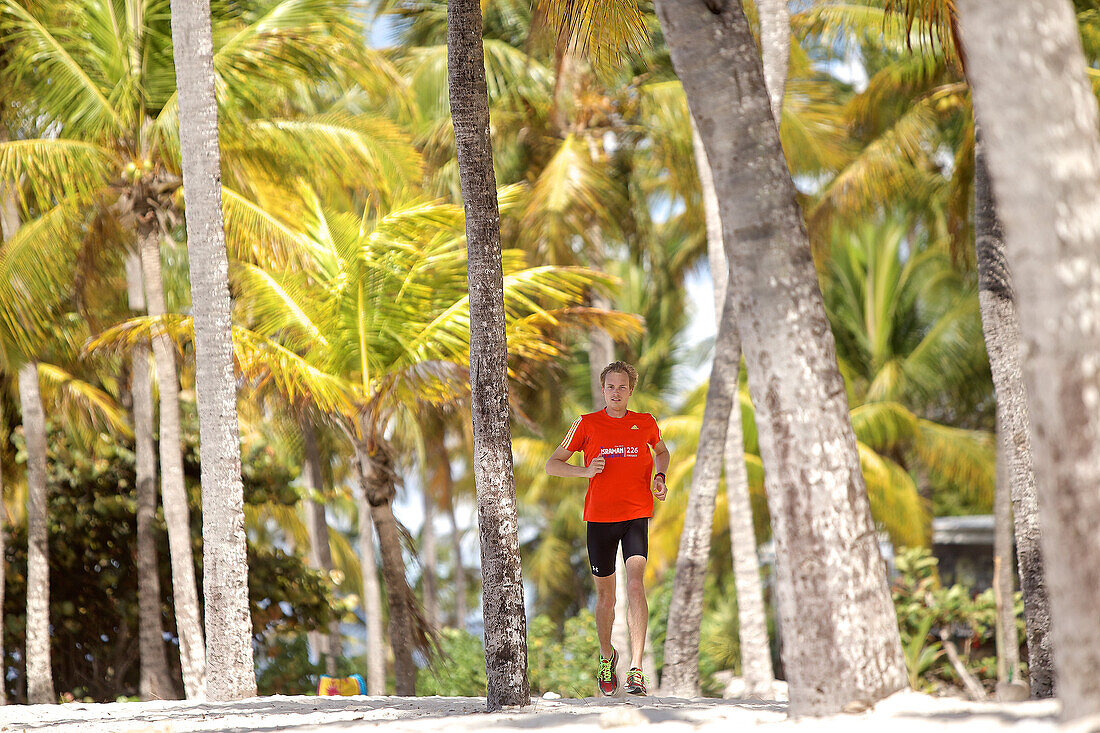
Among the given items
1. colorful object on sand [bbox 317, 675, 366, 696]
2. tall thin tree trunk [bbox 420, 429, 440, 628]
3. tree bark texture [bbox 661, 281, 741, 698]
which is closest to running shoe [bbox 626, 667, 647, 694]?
tree bark texture [bbox 661, 281, 741, 698]

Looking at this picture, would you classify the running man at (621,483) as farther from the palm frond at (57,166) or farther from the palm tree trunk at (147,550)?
the palm tree trunk at (147,550)

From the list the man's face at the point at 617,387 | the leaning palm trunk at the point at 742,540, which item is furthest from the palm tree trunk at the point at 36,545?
the man's face at the point at 617,387

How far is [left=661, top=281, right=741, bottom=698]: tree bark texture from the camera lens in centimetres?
1050

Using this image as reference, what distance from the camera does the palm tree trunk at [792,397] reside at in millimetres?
3924

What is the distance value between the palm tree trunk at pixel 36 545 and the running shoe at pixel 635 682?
28.6ft

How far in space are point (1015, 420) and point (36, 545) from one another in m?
10.9

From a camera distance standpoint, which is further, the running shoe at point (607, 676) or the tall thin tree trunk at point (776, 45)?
the tall thin tree trunk at point (776, 45)

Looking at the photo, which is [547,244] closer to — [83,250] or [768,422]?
[83,250]

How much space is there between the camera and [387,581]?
995cm

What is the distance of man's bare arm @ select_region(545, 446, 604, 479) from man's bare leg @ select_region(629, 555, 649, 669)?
1.92ft

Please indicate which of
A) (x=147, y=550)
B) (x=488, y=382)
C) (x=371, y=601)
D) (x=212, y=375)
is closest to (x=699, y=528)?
(x=212, y=375)

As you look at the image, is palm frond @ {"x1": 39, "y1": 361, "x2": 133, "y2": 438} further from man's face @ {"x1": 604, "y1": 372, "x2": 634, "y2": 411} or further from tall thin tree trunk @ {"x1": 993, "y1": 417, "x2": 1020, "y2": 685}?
tall thin tree trunk @ {"x1": 993, "y1": 417, "x2": 1020, "y2": 685}

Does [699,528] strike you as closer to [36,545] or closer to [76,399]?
[36,545]

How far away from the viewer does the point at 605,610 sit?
625cm
